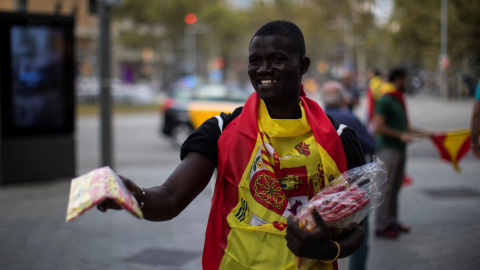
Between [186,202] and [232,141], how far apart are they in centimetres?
29

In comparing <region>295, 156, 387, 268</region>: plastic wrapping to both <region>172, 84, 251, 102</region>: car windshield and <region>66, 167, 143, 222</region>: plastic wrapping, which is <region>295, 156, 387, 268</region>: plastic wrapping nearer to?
<region>66, 167, 143, 222</region>: plastic wrapping

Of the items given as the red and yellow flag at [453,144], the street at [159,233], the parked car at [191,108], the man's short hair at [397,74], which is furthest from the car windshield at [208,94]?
the red and yellow flag at [453,144]

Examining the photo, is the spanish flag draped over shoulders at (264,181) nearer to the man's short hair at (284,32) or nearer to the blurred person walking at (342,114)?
the man's short hair at (284,32)

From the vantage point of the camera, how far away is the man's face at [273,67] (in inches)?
83.9

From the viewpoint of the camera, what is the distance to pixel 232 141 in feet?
7.08

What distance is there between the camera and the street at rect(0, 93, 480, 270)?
5.54 m

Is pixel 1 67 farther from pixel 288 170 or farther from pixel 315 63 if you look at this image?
pixel 315 63

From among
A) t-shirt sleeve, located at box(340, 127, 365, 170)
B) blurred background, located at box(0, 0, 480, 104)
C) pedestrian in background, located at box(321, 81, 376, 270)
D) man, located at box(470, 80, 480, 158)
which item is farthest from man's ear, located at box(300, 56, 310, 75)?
blurred background, located at box(0, 0, 480, 104)

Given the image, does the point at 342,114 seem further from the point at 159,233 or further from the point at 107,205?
the point at 107,205

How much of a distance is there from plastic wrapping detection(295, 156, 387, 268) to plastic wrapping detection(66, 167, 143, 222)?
59 cm

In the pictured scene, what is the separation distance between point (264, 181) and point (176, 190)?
1.08 feet

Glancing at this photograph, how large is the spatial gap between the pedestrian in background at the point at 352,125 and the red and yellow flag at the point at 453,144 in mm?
1490

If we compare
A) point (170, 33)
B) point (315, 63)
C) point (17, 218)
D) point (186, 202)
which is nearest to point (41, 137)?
point (17, 218)

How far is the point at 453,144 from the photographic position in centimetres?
648
